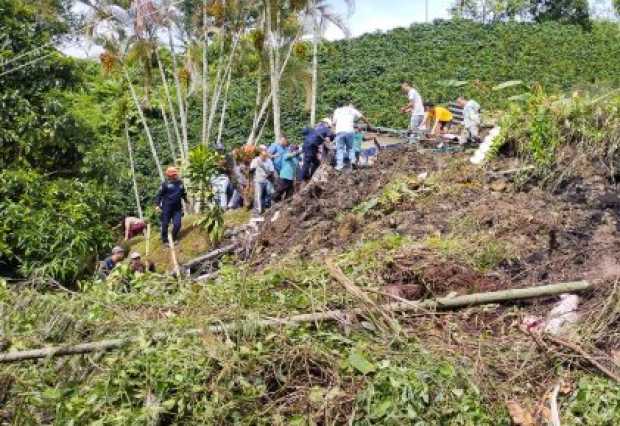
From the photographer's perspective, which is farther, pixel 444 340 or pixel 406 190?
pixel 406 190

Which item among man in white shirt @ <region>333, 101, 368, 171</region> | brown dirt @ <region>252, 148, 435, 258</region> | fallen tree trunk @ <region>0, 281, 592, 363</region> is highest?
man in white shirt @ <region>333, 101, 368, 171</region>

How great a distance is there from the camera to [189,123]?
30969 millimetres

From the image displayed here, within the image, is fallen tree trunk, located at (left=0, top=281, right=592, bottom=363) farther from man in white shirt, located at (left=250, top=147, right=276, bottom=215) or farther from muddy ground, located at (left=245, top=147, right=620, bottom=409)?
man in white shirt, located at (left=250, top=147, right=276, bottom=215)

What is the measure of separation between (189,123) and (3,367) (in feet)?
84.9

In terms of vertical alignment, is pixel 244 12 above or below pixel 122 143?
above

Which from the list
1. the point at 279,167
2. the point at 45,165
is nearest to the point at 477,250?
the point at 279,167

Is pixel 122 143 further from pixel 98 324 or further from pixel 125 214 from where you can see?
pixel 98 324

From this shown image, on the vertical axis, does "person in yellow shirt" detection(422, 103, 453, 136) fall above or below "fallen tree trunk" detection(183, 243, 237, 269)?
above

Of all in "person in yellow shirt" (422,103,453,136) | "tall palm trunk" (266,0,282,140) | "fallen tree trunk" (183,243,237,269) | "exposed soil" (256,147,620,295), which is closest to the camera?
Result: "exposed soil" (256,147,620,295)

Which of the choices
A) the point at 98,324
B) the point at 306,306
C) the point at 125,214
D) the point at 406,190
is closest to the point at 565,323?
the point at 306,306

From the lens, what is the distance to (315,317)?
5727mm

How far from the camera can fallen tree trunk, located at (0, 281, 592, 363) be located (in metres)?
5.55

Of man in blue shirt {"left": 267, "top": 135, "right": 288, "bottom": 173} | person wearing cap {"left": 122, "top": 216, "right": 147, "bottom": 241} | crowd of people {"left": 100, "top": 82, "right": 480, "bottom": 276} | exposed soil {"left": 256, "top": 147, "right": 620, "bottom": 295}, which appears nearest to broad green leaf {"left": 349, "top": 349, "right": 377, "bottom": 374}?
exposed soil {"left": 256, "top": 147, "right": 620, "bottom": 295}

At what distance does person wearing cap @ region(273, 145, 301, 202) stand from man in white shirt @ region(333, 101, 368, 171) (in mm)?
774
